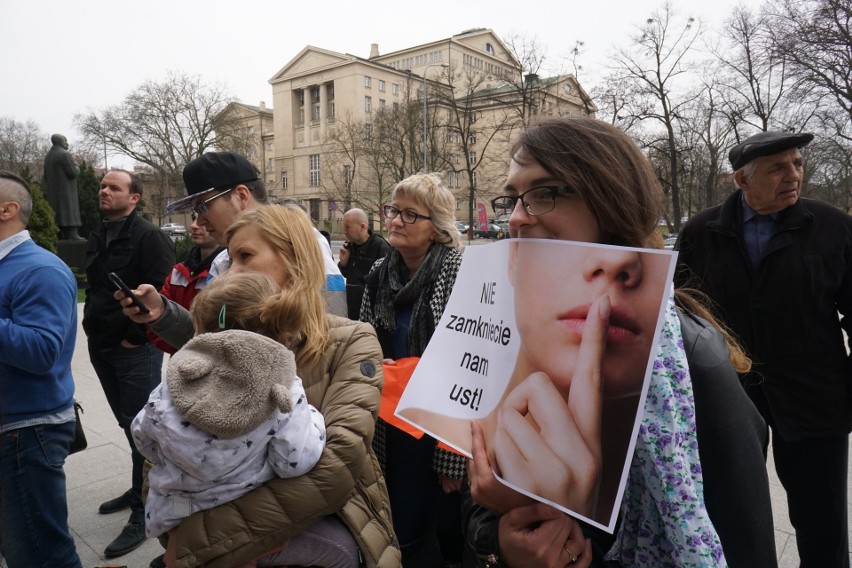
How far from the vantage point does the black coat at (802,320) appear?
100 inches

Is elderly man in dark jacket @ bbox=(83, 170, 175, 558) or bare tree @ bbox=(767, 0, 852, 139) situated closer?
elderly man in dark jacket @ bbox=(83, 170, 175, 558)

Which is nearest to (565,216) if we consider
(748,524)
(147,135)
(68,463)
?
(748,524)

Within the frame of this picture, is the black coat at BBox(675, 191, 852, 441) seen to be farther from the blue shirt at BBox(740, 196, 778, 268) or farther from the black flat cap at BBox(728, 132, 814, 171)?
the black flat cap at BBox(728, 132, 814, 171)

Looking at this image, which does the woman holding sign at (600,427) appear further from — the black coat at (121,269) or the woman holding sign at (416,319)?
the black coat at (121,269)

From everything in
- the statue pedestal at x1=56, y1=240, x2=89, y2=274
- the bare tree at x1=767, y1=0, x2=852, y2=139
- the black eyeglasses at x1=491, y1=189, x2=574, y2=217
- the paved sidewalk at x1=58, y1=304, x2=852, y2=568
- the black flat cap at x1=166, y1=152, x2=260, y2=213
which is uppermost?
the bare tree at x1=767, y1=0, x2=852, y2=139

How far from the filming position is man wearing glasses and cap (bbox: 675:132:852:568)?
2.54m

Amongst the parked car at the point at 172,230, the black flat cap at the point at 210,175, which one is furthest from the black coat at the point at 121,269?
the parked car at the point at 172,230

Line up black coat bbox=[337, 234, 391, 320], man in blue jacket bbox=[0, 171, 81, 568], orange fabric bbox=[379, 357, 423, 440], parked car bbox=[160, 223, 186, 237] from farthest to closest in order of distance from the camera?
1. parked car bbox=[160, 223, 186, 237]
2. black coat bbox=[337, 234, 391, 320]
3. man in blue jacket bbox=[0, 171, 81, 568]
4. orange fabric bbox=[379, 357, 423, 440]

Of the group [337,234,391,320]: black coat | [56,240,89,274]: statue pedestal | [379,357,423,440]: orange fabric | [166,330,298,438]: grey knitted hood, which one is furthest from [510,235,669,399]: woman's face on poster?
[56,240,89,274]: statue pedestal

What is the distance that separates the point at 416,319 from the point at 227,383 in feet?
4.44

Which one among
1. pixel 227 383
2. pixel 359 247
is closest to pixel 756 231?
pixel 227 383

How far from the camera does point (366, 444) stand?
160 centimetres

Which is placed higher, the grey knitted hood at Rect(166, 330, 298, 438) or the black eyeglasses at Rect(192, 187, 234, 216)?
the black eyeglasses at Rect(192, 187, 234, 216)

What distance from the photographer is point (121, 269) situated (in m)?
3.38
